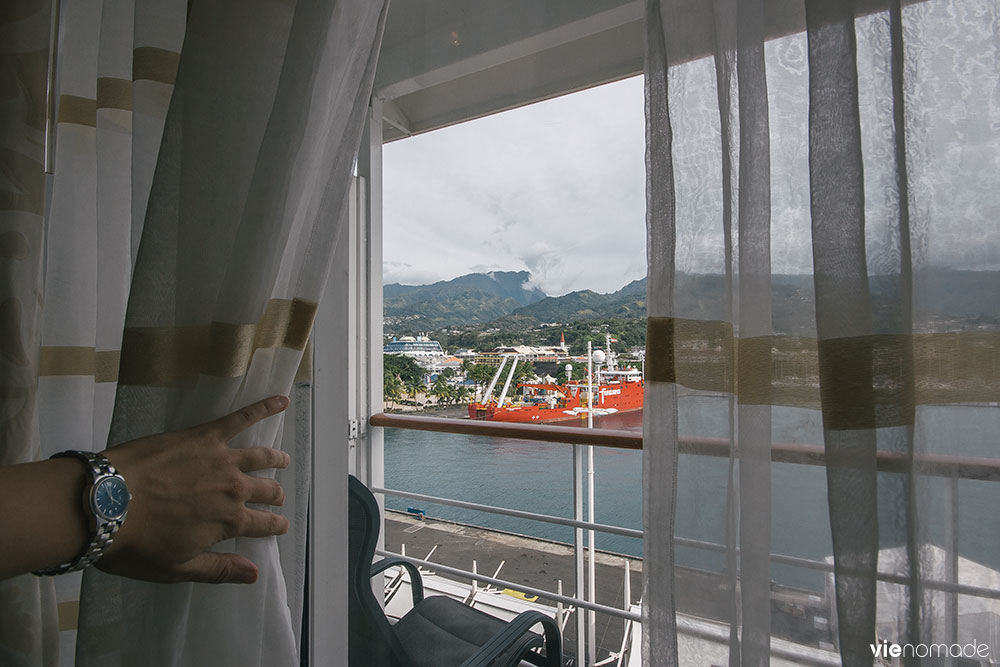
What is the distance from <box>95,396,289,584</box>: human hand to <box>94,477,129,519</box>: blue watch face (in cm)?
2

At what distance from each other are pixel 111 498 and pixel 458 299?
123cm

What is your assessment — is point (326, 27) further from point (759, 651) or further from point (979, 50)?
point (759, 651)

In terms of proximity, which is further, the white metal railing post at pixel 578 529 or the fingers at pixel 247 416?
the white metal railing post at pixel 578 529

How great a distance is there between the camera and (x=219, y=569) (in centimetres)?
66

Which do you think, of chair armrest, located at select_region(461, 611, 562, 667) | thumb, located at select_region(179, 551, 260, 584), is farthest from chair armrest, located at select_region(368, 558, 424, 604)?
thumb, located at select_region(179, 551, 260, 584)

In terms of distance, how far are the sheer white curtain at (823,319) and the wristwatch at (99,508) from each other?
1.97ft

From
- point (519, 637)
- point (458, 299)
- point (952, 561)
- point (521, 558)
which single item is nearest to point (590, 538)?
point (521, 558)

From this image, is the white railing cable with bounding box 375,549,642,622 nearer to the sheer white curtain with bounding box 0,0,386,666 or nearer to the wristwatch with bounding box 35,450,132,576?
the sheer white curtain with bounding box 0,0,386,666

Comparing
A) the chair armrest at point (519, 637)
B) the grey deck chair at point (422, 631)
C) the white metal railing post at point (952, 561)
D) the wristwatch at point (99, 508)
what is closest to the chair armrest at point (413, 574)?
the grey deck chair at point (422, 631)

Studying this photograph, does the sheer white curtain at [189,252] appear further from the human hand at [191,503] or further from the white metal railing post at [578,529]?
the white metal railing post at [578,529]

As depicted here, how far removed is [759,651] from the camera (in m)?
0.57

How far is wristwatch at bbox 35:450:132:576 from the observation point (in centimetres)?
54

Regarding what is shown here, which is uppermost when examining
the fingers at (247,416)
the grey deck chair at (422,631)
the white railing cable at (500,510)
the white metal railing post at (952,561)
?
the fingers at (247,416)

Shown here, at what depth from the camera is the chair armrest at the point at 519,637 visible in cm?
120
